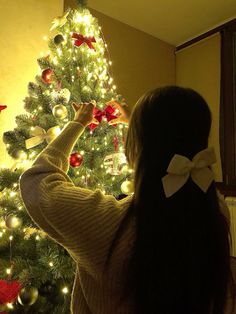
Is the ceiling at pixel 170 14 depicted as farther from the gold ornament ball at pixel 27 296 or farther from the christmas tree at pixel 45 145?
the gold ornament ball at pixel 27 296

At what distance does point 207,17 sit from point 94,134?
2.11 meters

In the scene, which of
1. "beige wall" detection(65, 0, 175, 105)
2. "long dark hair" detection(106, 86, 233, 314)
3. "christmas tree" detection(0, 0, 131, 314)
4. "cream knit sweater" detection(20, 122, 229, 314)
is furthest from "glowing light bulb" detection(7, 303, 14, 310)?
"beige wall" detection(65, 0, 175, 105)

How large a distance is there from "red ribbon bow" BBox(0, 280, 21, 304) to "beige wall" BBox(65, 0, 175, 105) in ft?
7.10

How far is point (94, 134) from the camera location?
1464 mm

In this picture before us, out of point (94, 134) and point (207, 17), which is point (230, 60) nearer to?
point (207, 17)

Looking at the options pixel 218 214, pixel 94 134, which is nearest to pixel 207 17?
pixel 94 134

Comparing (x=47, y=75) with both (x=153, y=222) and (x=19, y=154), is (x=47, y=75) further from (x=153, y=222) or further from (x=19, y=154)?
(x=153, y=222)

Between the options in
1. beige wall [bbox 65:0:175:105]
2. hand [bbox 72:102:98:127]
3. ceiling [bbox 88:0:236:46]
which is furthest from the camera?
beige wall [bbox 65:0:175:105]

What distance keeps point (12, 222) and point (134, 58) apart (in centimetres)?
234

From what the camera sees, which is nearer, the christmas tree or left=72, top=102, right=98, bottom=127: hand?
left=72, top=102, right=98, bottom=127: hand

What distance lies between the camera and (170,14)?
283 centimetres

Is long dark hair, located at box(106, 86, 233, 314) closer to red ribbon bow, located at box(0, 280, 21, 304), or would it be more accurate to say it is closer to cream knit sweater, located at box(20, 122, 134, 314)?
cream knit sweater, located at box(20, 122, 134, 314)

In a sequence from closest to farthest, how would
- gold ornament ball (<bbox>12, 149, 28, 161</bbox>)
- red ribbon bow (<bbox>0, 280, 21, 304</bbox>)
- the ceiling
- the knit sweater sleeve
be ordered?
the knit sweater sleeve, red ribbon bow (<bbox>0, 280, 21, 304</bbox>), gold ornament ball (<bbox>12, 149, 28, 161</bbox>), the ceiling

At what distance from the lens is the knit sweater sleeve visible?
580 mm
